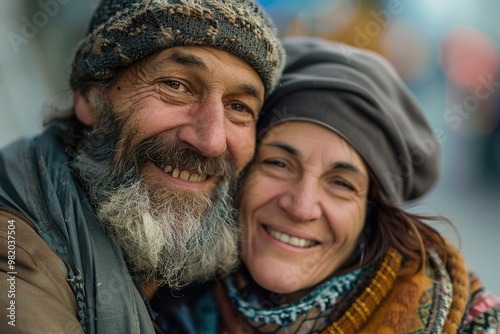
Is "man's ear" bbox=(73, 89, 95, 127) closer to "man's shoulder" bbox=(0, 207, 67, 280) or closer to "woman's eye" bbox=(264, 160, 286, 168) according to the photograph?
"man's shoulder" bbox=(0, 207, 67, 280)

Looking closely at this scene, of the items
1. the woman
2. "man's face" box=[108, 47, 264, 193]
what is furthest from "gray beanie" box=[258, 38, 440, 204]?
"man's face" box=[108, 47, 264, 193]

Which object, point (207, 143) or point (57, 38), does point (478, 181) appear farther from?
point (207, 143)

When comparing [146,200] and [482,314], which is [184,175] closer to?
[146,200]

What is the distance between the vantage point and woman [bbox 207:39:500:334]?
2553 mm

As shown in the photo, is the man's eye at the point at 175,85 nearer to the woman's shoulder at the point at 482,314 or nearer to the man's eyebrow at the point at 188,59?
the man's eyebrow at the point at 188,59

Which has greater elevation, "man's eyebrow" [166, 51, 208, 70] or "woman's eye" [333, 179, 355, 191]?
"man's eyebrow" [166, 51, 208, 70]

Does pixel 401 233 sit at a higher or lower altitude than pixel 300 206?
lower

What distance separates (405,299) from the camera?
247 centimetres

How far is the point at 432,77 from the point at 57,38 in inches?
257

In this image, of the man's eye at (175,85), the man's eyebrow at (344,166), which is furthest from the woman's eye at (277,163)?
the man's eye at (175,85)

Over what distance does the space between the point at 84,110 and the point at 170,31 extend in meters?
0.65

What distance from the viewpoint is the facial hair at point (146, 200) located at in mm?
2303

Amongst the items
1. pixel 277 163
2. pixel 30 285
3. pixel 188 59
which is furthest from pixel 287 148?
pixel 30 285

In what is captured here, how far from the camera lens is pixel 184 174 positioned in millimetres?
2398
